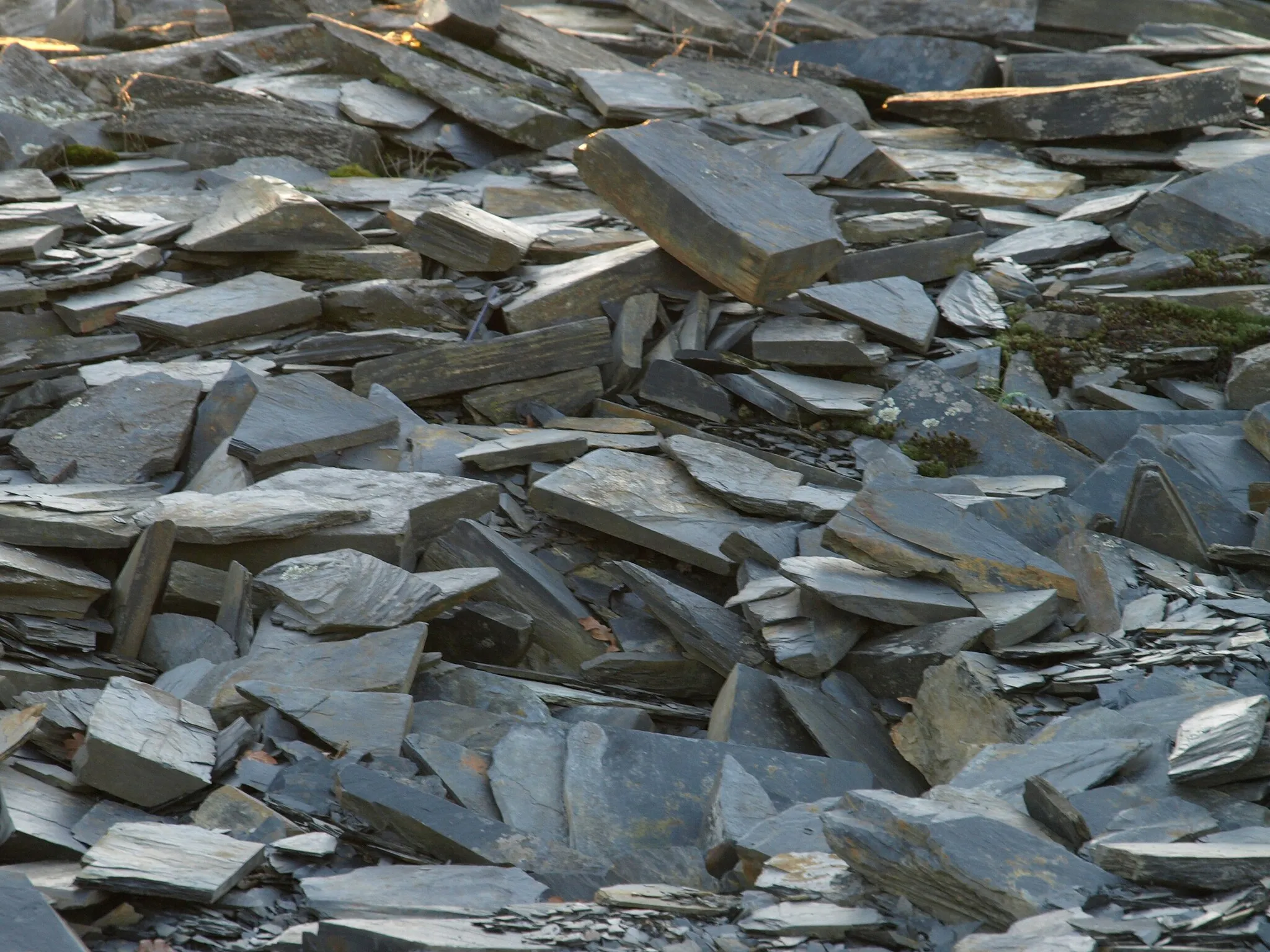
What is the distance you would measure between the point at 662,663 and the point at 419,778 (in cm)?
149

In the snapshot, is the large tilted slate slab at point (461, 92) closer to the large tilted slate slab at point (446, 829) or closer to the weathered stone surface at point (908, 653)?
the weathered stone surface at point (908, 653)

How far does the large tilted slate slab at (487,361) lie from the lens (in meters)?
5.85

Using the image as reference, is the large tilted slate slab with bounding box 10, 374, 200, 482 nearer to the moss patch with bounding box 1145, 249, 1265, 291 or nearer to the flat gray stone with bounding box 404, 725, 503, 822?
the flat gray stone with bounding box 404, 725, 503, 822

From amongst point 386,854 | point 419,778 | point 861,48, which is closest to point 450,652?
point 419,778

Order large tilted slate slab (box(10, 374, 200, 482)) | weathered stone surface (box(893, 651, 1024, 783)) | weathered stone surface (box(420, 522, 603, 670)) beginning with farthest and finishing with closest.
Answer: large tilted slate slab (box(10, 374, 200, 482)) → weathered stone surface (box(420, 522, 603, 670)) → weathered stone surface (box(893, 651, 1024, 783))

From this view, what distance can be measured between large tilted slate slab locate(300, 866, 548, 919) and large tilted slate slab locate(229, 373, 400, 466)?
2482 mm

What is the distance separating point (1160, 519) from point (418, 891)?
3.42 metres

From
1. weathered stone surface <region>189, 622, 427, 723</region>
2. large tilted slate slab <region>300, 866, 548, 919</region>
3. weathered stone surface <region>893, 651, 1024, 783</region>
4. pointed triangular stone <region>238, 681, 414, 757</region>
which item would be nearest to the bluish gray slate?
weathered stone surface <region>893, 651, 1024, 783</region>

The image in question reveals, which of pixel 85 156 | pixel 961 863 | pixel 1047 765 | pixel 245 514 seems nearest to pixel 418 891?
pixel 961 863

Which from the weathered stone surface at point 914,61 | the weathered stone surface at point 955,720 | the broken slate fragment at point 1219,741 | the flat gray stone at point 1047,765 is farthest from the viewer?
the weathered stone surface at point 914,61

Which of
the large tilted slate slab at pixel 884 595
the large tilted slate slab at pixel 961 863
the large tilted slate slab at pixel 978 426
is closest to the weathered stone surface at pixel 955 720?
the large tilted slate slab at pixel 884 595

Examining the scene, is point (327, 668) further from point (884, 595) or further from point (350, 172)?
point (350, 172)

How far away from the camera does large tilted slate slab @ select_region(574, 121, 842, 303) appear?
5.89 meters

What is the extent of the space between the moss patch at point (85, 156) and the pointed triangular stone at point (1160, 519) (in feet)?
24.1
